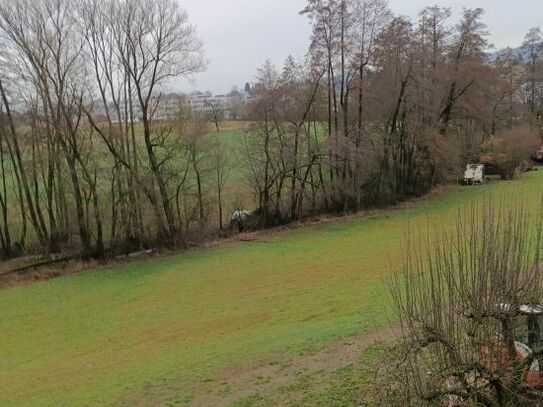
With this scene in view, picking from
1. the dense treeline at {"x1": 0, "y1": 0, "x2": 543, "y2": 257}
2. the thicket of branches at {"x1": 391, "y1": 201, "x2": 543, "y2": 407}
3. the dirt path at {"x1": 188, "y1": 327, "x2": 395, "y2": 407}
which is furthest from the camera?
the dense treeline at {"x1": 0, "y1": 0, "x2": 543, "y2": 257}

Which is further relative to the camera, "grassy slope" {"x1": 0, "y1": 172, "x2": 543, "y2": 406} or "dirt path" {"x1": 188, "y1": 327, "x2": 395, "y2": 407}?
"grassy slope" {"x1": 0, "y1": 172, "x2": 543, "y2": 406}

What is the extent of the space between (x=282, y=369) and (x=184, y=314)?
9.93 metres

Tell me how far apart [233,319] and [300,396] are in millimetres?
9473

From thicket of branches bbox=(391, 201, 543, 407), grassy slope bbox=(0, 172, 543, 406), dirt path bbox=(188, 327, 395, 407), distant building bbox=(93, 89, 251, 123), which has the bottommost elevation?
grassy slope bbox=(0, 172, 543, 406)

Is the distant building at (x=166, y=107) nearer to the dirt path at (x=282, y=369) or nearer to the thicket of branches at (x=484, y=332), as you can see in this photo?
the dirt path at (x=282, y=369)

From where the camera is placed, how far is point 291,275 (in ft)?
85.6

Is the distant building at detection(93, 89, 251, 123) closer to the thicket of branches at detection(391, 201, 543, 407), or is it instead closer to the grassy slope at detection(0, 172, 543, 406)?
the grassy slope at detection(0, 172, 543, 406)

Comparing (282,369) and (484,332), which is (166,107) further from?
(484,332)

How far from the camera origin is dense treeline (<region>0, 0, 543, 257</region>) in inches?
1382

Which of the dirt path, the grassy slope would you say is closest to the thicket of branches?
the dirt path

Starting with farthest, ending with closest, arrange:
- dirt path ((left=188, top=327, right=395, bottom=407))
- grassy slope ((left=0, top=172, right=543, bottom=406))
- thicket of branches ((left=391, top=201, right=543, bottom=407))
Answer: grassy slope ((left=0, top=172, right=543, bottom=406))
dirt path ((left=188, top=327, right=395, bottom=407))
thicket of branches ((left=391, top=201, right=543, bottom=407))

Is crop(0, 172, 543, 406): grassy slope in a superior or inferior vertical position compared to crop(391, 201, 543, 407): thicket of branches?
inferior

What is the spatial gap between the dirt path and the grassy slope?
2.10 ft

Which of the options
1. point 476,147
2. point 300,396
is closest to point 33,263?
point 300,396
